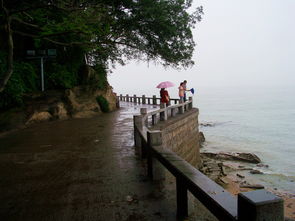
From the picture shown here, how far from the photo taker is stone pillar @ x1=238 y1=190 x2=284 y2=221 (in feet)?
5.92

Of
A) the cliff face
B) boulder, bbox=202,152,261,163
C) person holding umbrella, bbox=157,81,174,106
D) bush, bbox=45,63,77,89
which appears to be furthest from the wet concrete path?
boulder, bbox=202,152,261,163

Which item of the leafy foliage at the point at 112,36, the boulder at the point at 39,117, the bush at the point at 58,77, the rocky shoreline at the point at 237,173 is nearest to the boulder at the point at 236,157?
the rocky shoreline at the point at 237,173

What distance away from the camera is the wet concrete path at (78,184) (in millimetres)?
3838

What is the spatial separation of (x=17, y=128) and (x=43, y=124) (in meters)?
1.44

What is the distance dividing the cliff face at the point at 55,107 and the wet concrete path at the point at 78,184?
429 centimetres

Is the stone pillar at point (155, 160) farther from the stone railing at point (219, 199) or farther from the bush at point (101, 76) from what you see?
the bush at point (101, 76)

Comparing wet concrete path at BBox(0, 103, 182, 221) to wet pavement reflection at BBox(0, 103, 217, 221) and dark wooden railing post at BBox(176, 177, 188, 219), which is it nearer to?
wet pavement reflection at BBox(0, 103, 217, 221)

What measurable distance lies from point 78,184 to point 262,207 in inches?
157

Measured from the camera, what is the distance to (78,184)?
506cm

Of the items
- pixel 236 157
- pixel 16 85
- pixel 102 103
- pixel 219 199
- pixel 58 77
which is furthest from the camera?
pixel 236 157

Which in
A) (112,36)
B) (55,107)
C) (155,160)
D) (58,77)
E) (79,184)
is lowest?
(79,184)

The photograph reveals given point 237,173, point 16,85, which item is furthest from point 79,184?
point 237,173

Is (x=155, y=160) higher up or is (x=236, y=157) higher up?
(x=155, y=160)

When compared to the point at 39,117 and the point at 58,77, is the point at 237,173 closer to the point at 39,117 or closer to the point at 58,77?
the point at 39,117
